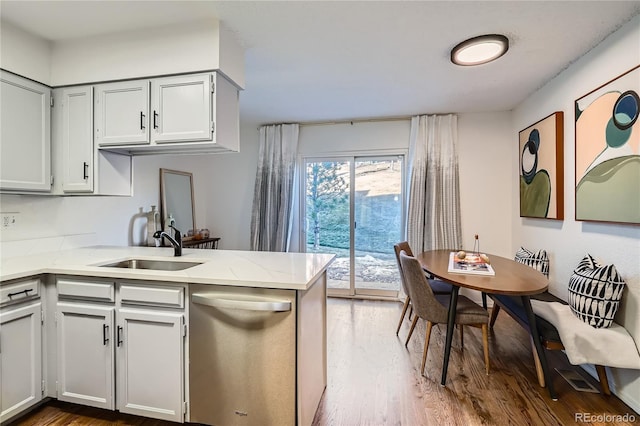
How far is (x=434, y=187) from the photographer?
372 cm

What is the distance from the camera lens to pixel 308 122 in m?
4.17

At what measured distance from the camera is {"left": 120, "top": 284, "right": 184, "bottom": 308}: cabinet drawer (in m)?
1.63

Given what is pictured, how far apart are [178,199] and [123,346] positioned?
7.88ft

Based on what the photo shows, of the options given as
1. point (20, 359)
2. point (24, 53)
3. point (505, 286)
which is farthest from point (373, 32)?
point (20, 359)

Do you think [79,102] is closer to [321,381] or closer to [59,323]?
[59,323]

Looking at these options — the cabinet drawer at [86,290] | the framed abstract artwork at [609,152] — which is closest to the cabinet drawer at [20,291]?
the cabinet drawer at [86,290]

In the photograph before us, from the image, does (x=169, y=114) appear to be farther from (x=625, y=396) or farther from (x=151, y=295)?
(x=625, y=396)

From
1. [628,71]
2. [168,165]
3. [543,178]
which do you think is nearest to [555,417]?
[543,178]

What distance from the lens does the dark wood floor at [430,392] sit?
5.88 ft

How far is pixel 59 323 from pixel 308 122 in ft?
11.1

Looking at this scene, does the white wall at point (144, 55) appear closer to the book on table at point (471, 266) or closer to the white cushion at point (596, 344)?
the book on table at point (471, 266)

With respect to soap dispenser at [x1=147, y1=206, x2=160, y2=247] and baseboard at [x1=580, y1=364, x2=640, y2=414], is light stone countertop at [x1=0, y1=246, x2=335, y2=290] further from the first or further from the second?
baseboard at [x1=580, y1=364, x2=640, y2=414]

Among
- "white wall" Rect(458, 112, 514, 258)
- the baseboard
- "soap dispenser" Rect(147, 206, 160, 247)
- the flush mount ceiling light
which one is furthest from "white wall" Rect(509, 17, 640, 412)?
"soap dispenser" Rect(147, 206, 160, 247)

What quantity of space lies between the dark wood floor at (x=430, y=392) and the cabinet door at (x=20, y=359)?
0.17m
